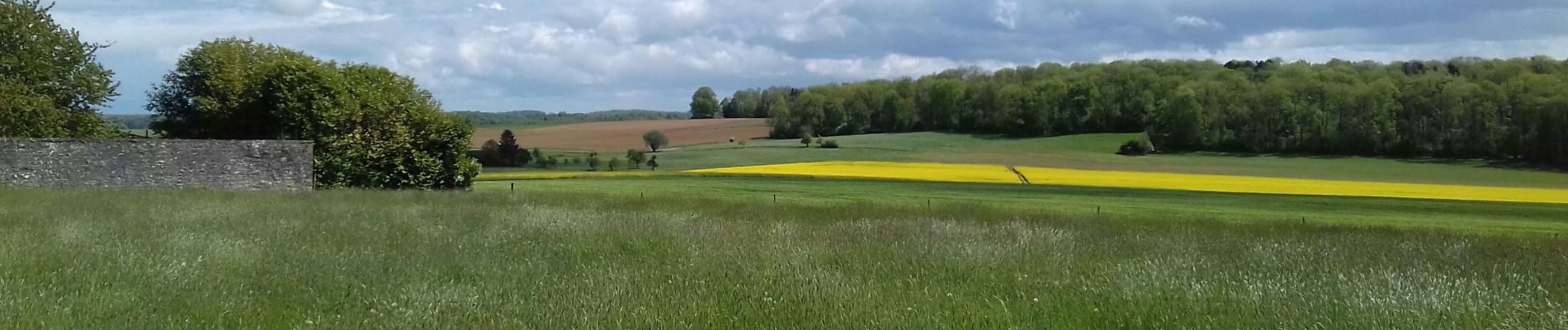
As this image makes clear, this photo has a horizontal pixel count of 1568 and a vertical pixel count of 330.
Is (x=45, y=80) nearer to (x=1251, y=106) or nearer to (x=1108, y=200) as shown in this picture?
(x=1108, y=200)

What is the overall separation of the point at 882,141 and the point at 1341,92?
3372cm

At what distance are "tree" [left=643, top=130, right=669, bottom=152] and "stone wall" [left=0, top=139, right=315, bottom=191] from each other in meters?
48.1

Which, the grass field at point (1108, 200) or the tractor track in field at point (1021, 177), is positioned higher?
the tractor track in field at point (1021, 177)

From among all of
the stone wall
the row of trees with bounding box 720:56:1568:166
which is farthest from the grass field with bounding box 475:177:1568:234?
the row of trees with bounding box 720:56:1568:166

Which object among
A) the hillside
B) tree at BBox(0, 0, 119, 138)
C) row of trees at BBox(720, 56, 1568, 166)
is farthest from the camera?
the hillside

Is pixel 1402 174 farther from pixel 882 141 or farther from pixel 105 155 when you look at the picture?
pixel 105 155

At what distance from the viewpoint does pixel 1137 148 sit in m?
78.8

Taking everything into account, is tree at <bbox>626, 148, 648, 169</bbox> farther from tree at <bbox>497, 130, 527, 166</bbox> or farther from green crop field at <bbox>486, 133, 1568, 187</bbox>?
tree at <bbox>497, 130, 527, 166</bbox>

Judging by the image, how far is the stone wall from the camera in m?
26.1

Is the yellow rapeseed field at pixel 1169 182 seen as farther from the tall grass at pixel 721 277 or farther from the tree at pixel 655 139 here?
the tall grass at pixel 721 277

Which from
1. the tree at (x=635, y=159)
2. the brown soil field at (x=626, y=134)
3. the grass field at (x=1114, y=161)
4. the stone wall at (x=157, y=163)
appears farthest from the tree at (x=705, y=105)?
the stone wall at (x=157, y=163)

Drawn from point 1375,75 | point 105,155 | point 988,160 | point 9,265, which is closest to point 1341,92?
point 1375,75

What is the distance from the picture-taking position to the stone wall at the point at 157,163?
26.1 m

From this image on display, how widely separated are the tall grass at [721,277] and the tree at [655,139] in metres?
64.7
